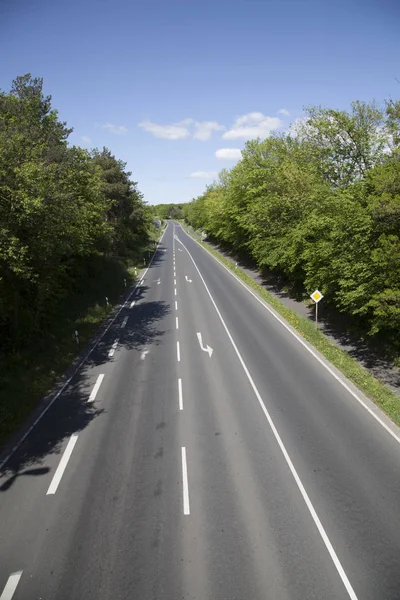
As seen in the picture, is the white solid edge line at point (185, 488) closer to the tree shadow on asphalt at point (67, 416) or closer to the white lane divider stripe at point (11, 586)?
the white lane divider stripe at point (11, 586)

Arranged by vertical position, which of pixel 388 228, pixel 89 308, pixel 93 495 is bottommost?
pixel 93 495

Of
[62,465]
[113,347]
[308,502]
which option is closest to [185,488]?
[308,502]

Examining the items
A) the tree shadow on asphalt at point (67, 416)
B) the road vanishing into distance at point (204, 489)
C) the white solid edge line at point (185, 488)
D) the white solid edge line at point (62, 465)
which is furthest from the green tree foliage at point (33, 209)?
the white solid edge line at point (185, 488)

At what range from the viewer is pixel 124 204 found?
145ft

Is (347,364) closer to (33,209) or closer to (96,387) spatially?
(96,387)

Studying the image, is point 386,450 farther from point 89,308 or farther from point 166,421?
point 89,308

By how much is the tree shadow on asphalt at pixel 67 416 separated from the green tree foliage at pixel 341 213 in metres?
11.5

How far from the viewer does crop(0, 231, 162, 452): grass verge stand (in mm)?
13344

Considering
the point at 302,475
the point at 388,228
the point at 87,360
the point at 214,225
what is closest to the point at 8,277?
the point at 87,360

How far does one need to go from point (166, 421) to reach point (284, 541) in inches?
225

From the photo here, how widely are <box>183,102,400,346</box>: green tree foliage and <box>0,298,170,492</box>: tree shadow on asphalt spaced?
11495 millimetres

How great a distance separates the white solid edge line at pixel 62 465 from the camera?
9335mm

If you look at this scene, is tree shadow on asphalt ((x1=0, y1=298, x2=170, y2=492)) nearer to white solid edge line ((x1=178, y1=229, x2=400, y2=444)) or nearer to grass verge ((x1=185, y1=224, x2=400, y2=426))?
white solid edge line ((x1=178, y1=229, x2=400, y2=444))

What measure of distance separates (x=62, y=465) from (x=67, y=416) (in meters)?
2.92
